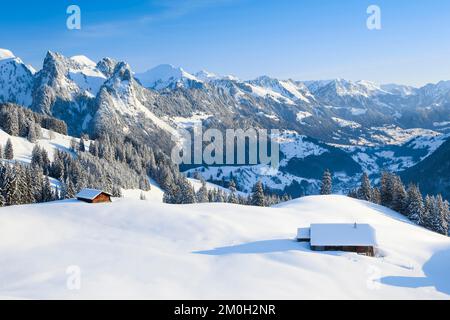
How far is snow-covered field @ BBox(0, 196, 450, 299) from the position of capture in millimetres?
40188

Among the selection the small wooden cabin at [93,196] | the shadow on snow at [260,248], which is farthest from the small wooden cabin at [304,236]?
the small wooden cabin at [93,196]

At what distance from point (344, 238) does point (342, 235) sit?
0.82 m

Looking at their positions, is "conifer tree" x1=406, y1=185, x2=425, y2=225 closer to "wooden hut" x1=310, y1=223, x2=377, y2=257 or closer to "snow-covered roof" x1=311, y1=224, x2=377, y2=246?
"snow-covered roof" x1=311, y1=224, x2=377, y2=246

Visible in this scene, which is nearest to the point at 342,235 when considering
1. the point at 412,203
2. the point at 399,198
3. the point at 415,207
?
the point at 415,207

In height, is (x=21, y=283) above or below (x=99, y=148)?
below

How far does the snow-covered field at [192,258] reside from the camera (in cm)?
4019

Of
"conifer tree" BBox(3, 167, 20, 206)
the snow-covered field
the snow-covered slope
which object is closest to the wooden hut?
the snow-covered field

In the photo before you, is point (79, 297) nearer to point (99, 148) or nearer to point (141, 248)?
point (141, 248)

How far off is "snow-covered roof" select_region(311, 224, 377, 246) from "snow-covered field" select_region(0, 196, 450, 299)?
1.90m

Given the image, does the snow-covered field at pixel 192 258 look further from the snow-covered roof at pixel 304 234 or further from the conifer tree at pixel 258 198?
the conifer tree at pixel 258 198
